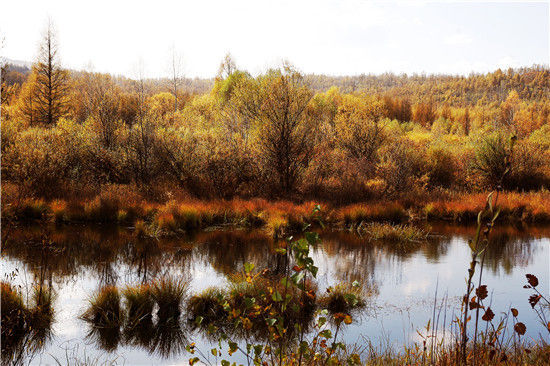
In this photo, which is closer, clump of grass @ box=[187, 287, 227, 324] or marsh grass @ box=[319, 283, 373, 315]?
clump of grass @ box=[187, 287, 227, 324]

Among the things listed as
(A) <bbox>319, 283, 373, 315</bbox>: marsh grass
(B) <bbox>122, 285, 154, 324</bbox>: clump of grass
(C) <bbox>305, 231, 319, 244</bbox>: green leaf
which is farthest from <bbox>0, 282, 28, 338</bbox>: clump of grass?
(C) <bbox>305, 231, 319, 244</bbox>: green leaf

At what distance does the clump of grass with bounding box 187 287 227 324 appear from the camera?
21.3ft

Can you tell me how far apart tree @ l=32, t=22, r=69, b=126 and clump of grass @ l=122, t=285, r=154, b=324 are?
29.3 m

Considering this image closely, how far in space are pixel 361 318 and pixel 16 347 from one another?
4.81 meters

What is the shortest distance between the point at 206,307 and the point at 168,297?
611 millimetres

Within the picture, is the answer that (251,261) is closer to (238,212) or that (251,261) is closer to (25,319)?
(25,319)

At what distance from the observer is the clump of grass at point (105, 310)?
616cm

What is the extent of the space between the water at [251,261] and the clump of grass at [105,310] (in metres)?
0.18

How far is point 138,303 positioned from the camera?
21.2ft

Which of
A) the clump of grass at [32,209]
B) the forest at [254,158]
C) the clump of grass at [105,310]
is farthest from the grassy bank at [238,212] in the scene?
the clump of grass at [105,310]

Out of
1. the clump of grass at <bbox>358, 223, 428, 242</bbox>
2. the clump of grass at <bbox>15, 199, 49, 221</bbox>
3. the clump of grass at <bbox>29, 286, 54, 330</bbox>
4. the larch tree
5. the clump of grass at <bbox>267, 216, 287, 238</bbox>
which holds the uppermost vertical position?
the larch tree

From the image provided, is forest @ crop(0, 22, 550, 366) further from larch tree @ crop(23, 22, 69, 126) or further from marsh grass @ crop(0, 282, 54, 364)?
larch tree @ crop(23, 22, 69, 126)

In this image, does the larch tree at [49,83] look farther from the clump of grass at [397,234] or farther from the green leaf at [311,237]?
the green leaf at [311,237]

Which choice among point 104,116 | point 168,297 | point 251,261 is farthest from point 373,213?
point 104,116
